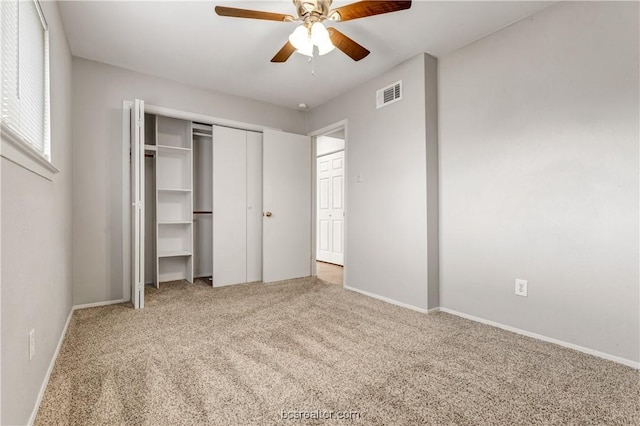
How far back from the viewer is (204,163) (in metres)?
4.40

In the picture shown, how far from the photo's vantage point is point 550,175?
2.27m

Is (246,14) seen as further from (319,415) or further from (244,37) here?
(319,415)

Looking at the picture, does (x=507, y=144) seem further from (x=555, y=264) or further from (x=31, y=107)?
(x=31, y=107)

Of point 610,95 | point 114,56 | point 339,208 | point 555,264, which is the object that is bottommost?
point 555,264

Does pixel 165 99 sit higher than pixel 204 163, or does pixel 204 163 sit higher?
pixel 165 99

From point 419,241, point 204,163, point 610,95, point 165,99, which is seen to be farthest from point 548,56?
point 204,163

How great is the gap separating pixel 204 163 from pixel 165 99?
1051 millimetres

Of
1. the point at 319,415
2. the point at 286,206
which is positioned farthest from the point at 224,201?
the point at 319,415

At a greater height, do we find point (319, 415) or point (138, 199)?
point (138, 199)

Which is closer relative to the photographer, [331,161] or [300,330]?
[300,330]

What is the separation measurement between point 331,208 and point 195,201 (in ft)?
Answer: 8.12

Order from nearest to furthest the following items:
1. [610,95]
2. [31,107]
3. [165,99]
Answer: [31,107]
[610,95]
[165,99]

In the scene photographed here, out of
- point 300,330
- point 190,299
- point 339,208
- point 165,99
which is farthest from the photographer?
point 339,208

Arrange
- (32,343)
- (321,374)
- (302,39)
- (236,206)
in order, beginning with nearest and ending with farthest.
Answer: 1. (32,343)
2. (321,374)
3. (302,39)
4. (236,206)
